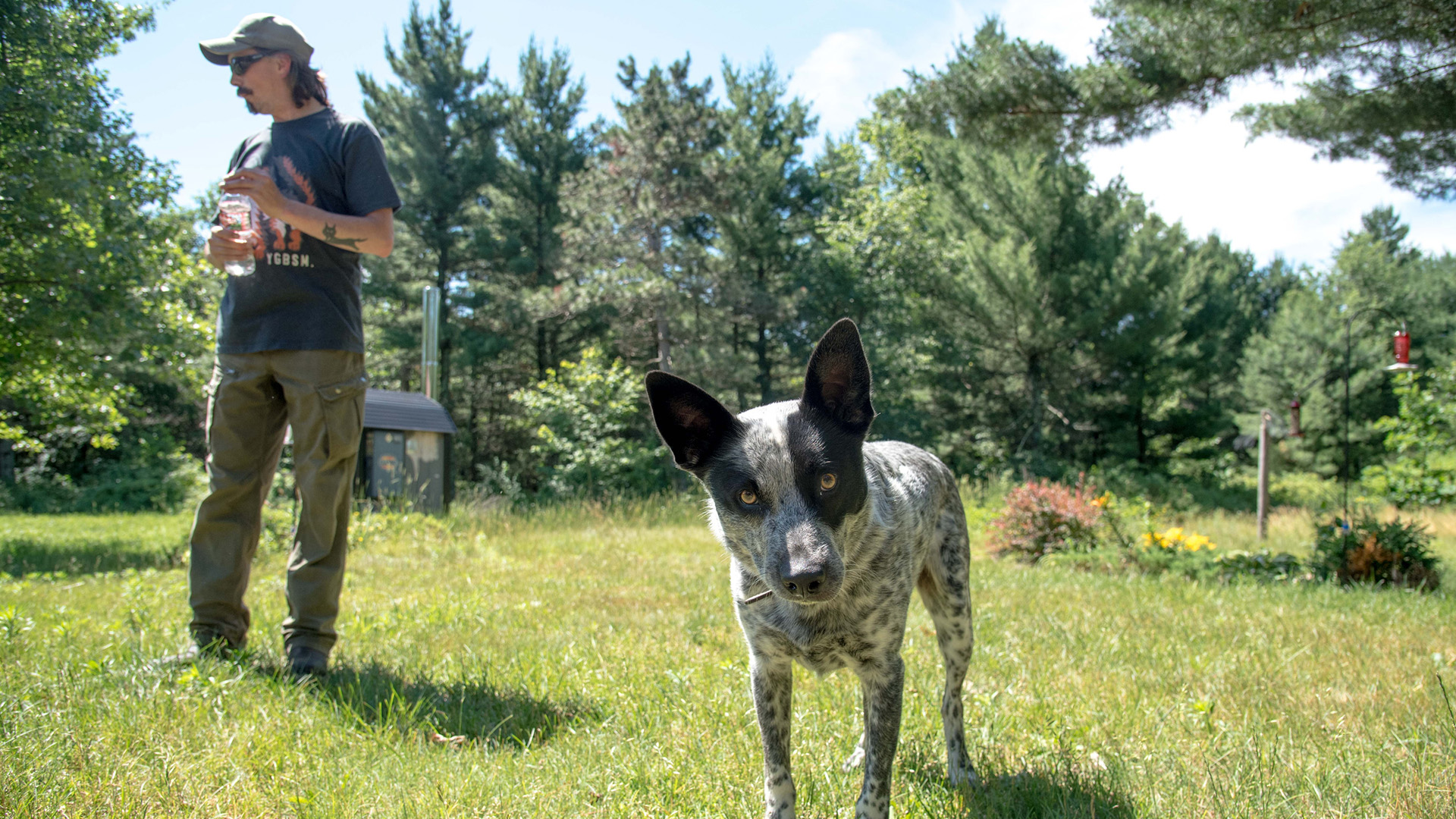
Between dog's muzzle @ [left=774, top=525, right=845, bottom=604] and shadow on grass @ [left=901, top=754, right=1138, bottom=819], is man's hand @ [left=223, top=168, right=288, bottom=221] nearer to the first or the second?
dog's muzzle @ [left=774, top=525, right=845, bottom=604]

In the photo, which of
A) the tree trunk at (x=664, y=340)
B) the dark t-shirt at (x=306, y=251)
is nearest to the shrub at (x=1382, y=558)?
the dark t-shirt at (x=306, y=251)

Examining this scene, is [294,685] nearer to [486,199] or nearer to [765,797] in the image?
[765,797]

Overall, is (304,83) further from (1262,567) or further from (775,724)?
(1262,567)

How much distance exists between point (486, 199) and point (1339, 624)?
24.2 m

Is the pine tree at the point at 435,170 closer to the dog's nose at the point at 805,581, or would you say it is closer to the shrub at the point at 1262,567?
the shrub at the point at 1262,567

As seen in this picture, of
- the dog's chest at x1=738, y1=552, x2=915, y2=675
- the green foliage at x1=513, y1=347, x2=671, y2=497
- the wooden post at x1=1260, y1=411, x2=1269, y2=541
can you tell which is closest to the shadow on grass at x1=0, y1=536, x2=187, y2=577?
the dog's chest at x1=738, y1=552, x2=915, y2=675

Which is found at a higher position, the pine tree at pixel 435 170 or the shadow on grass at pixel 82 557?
the pine tree at pixel 435 170

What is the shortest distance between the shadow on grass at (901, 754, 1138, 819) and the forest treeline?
12823 mm

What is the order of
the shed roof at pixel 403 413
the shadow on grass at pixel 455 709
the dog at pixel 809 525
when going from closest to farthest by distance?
1. the dog at pixel 809 525
2. the shadow on grass at pixel 455 709
3. the shed roof at pixel 403 413

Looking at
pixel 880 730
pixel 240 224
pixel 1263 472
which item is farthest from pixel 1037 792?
pixel 1263 472

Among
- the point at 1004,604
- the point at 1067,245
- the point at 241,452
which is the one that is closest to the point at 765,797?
the point at 241,452

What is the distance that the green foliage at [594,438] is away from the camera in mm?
16859

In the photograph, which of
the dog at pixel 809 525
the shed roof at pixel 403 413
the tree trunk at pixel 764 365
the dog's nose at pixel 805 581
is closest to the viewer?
the dog's nose at pixel 805 581

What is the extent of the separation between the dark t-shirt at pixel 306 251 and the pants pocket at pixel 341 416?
0.53 ft
